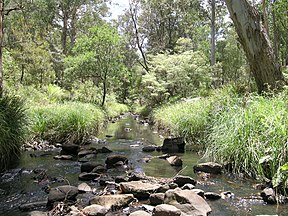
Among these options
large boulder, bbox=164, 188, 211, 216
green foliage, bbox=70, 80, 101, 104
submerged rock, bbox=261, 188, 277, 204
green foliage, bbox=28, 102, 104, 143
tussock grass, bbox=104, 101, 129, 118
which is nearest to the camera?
large boulder, bbox=164, 188, 211, 216

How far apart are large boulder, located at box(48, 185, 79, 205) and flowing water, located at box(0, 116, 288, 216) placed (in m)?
0.29

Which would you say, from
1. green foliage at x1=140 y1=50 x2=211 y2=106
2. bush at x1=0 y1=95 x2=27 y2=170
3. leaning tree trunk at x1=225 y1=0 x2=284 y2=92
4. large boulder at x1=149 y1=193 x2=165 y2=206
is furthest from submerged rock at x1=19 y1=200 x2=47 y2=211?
green foliage at x1=140 y1=50 x2=211 y2=106

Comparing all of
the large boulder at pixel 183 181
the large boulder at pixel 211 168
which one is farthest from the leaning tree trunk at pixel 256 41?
the large boulder at pixel 183 181

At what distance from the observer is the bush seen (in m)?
6.67

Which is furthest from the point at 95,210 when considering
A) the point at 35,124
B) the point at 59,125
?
the point at 59,125

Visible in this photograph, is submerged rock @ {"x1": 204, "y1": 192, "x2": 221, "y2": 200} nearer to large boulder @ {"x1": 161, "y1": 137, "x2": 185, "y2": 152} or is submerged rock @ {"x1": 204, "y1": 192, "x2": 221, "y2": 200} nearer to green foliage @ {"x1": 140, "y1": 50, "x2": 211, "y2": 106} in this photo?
large boulder @ {"x1": 161, "y1": 137, "x2": 185, "y2": 152}

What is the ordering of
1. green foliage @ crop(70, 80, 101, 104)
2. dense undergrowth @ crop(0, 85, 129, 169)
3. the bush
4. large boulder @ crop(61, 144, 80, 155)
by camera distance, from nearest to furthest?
the bush, dense undergrowth @ crop(0, 85, 129, 169), large boulder @ crop(61, 144, 80, 155), green foliage @ crop(70, 80, 101, 104)

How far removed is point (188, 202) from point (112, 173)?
105 inches

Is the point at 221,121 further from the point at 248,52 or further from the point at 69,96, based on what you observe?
the point at 69,96

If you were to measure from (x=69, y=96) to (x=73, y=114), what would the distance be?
9276mm

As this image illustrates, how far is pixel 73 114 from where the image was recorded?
1065cm

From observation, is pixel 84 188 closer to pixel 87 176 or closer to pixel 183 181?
pixel 87 176

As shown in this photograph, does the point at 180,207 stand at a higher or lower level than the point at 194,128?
lower

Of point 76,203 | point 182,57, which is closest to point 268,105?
point 76,203
